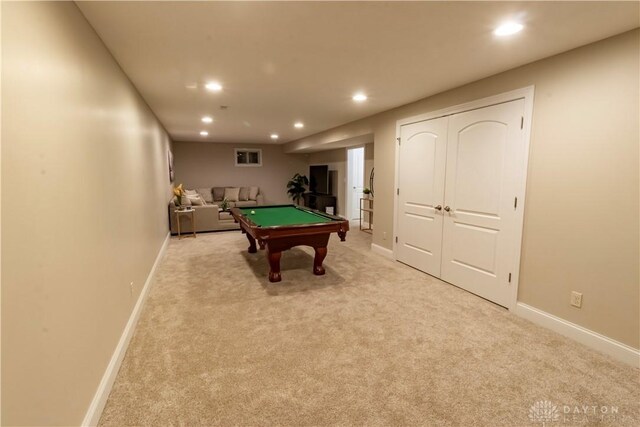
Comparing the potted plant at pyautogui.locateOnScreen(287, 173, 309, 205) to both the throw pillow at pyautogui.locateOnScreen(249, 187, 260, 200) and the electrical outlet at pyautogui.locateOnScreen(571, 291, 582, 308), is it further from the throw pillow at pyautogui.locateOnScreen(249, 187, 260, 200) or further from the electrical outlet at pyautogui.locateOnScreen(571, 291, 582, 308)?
the electrical outlet at pyautogui.locateOnScreen(571, 291, 582, 308)

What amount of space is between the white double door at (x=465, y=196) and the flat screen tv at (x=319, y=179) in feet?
14.6

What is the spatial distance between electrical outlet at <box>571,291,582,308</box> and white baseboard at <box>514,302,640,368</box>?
165mm

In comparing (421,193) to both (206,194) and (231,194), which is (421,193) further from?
(206,194)

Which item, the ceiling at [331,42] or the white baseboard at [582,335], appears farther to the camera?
the white baseboard at [582,335]

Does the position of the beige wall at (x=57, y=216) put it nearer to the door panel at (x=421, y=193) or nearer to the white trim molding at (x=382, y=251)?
the door panel at (x=421, y=193)

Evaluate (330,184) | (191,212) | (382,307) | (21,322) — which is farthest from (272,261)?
(330,184)

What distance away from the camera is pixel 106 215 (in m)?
2.02

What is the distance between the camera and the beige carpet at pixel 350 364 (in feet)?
5.59

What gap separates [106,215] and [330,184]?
684 cm

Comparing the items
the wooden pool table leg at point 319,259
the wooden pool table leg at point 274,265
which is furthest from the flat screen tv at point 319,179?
the wooden pool table leg at point 274,265

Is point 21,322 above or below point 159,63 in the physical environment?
below

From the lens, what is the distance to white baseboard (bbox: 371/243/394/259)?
4673 mm

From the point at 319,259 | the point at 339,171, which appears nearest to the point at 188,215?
the point at 319,259

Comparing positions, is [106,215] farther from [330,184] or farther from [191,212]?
[330,184]
